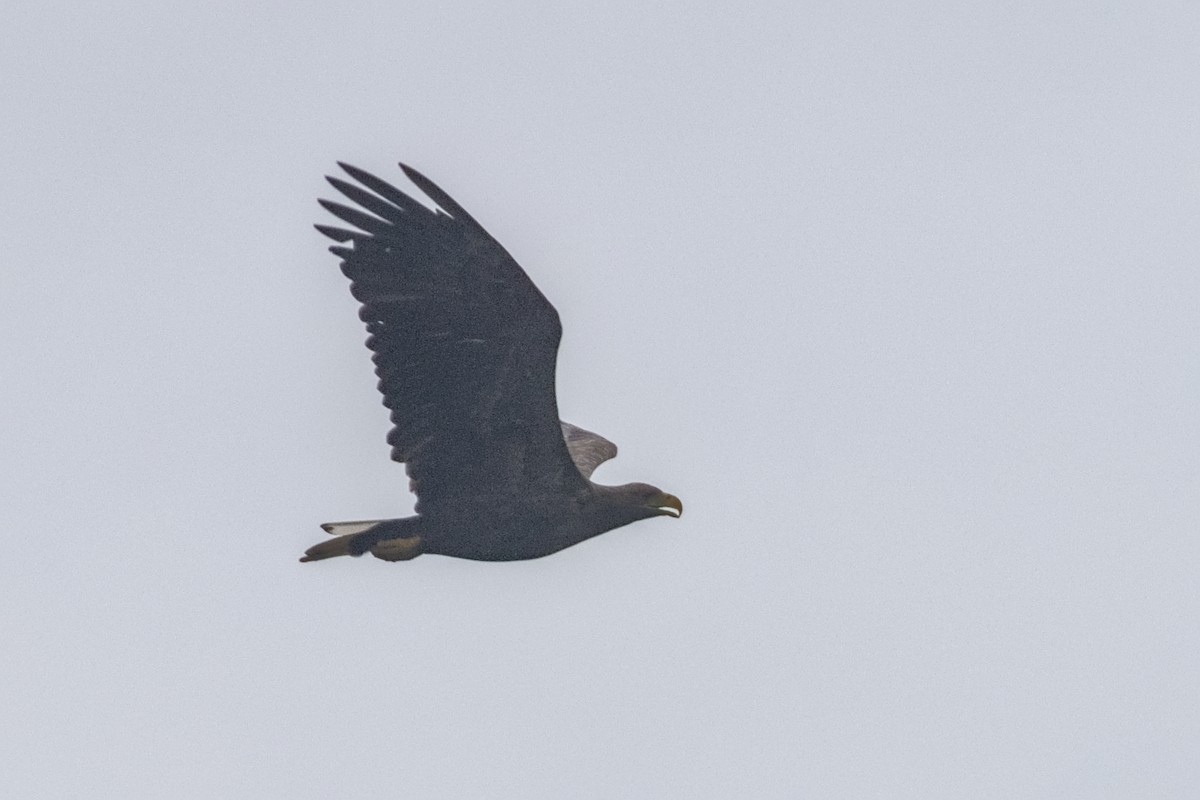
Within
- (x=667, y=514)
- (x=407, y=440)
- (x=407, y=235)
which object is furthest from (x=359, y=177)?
(x=667, y=514)

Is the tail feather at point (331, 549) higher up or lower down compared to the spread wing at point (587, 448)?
lower down

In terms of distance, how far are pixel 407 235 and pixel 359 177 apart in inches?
18.1

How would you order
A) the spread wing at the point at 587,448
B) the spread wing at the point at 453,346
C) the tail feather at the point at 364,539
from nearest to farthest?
the spread wing at the point at 453,346 → the tail feather at the point at 364,539 → the spread wing at the point at 587,448

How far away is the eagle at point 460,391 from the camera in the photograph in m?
19.0

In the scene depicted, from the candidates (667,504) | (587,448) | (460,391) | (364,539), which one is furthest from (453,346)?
(587,448)

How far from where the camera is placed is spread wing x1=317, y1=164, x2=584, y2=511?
18.9 metres

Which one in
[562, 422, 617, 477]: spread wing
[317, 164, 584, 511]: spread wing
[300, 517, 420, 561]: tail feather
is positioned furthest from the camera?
[562, 422, 617, 477]: spread wing

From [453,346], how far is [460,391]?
31 centimetres

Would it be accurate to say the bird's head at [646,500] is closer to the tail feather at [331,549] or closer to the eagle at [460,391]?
the eagle at [460,391]

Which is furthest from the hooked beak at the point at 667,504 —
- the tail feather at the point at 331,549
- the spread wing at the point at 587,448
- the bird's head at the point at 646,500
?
the tail feather at the point at 331,549

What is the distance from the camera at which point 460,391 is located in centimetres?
1939

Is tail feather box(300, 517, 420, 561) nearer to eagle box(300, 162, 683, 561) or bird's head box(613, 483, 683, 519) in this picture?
eagle box(300, 162, 683, 561)

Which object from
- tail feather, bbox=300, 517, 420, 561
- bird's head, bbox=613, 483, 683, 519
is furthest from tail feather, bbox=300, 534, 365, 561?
bird's head, bbox=613, 483, 683, 519

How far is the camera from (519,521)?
1975 cm
